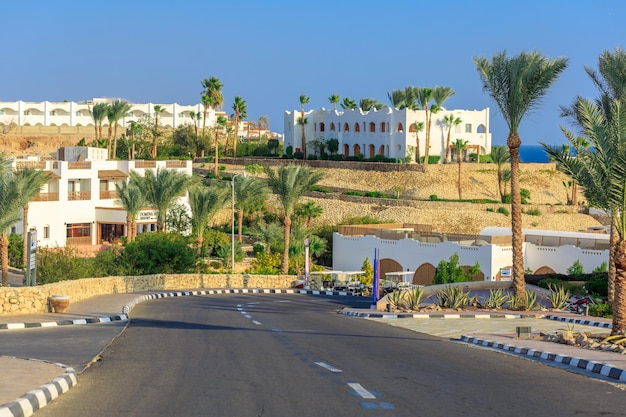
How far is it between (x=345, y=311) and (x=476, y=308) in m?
4.73

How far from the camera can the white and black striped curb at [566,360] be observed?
13977 mm

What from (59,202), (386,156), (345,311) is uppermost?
(386,156)

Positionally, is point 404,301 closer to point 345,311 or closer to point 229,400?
point 345,311

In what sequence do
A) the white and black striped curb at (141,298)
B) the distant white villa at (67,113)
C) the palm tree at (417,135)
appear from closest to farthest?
the white and black striped curb at (141,298)
the palm tree at (417,135)
the distant white villa at (67,113)

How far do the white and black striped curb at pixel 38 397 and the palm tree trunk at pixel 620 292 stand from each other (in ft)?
41.7

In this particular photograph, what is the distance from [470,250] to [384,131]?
6015cm

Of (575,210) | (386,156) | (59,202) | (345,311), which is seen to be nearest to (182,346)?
(345,311)

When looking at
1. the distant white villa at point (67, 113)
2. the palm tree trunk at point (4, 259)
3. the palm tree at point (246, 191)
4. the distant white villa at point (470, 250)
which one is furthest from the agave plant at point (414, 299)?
the distant white villa at point (67, 113)

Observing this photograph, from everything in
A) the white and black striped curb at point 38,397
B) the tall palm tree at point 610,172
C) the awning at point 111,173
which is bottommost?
the white and black striped curb at point 38,397

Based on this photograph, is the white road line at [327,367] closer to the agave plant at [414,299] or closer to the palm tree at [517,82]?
the agave plant at [414,299]

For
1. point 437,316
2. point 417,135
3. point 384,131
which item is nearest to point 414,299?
point 437,316

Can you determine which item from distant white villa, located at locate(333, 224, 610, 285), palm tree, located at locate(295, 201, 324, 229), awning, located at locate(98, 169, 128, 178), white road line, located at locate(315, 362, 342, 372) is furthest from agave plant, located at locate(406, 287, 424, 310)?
palm tree, located at locate(295, 201, 324, 229)

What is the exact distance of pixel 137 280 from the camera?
42.8 m

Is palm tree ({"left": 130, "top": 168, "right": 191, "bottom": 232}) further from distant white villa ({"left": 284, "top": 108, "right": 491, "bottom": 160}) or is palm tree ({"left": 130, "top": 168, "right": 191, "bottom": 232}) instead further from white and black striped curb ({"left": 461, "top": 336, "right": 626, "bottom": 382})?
distant white villa ({"left": 284, "top": 108, "right": 491, "bottom": 160})
